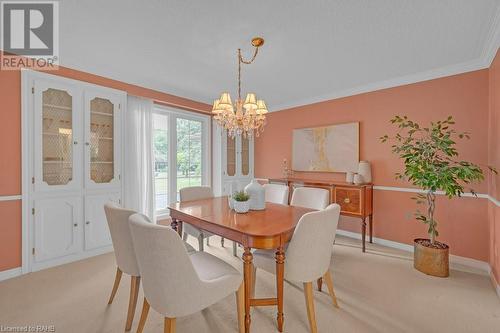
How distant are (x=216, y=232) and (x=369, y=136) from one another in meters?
2.98

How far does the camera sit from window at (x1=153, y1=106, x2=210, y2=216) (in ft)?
13.1

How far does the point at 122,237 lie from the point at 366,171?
3336mm

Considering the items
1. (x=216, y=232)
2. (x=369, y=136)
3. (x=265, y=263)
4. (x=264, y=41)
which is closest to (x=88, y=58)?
(x=264, y=41)

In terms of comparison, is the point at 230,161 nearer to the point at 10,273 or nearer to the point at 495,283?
the point at 10,273

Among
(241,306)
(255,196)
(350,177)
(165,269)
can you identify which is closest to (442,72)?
(350,177)

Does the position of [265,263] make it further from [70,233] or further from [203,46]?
[70,233]

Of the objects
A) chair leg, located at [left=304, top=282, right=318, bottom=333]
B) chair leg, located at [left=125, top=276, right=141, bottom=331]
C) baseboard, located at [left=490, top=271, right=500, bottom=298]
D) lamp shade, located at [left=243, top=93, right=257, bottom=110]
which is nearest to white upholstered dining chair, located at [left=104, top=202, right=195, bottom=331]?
chair leg, located at [left=125, top=276, right=141, bottom=331]

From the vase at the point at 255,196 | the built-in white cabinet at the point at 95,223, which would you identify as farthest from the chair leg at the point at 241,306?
the built-in white cabinet at the point at 95,223

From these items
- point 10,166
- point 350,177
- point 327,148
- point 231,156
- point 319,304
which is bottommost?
point 319,304

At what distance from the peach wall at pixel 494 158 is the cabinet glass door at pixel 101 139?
4.51 metres

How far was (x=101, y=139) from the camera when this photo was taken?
3.22m

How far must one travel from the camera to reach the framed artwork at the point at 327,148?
3807 mm

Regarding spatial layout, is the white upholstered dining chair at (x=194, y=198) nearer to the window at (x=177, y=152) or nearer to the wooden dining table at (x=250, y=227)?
the wooden dining table at (x=250, y=227)

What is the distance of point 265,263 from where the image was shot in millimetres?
1896
